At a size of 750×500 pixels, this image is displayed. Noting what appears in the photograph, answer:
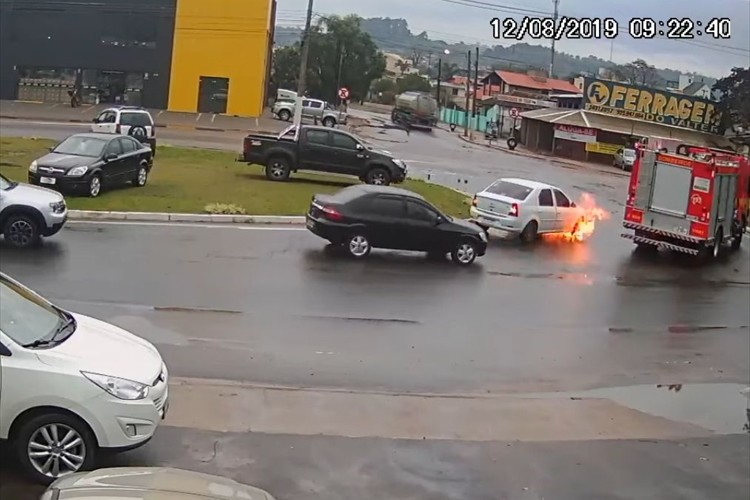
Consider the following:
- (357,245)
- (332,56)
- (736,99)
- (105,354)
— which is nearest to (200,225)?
(357,245)

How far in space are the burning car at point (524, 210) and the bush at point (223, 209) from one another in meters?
5.72

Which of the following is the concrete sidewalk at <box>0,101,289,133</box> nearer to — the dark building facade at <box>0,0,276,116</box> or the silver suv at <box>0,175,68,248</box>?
A: the dark building facade at <box>0,0,276,116</box>

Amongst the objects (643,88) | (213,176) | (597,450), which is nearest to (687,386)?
(597,450)

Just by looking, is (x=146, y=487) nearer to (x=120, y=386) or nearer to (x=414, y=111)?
(x=120, y=386)

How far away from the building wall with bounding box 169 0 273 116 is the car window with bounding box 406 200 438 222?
3654cm

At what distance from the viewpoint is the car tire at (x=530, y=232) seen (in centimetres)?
2317

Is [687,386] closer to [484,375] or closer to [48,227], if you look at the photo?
[484,375]

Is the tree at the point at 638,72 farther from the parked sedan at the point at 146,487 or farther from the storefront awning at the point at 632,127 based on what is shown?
the parked sedan at the point at 146,487

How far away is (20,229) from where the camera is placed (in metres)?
16.0

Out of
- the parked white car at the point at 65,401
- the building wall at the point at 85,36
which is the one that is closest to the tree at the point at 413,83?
the building wall at the point at 85,36

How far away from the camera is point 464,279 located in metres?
17.9

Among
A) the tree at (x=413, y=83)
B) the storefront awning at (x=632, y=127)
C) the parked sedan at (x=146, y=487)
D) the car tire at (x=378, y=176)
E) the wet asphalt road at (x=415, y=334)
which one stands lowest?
the wet asphalt road at (x=415, y=334)

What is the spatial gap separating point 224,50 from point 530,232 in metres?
35.0

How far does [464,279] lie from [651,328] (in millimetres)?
3635
